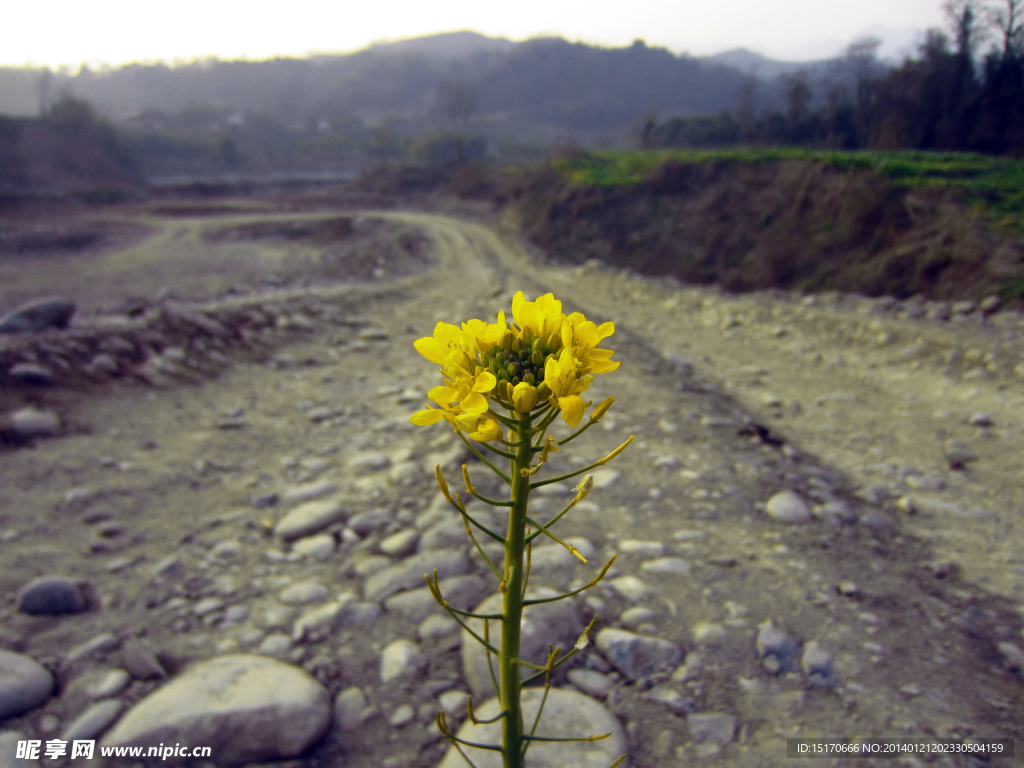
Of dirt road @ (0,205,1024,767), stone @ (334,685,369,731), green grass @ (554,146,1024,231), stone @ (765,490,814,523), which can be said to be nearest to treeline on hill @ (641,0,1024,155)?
green grass @ (554,146,1024,231)

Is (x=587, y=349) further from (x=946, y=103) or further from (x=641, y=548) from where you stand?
(x=946, y=103)

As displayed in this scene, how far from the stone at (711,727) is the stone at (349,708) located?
1.50 metres

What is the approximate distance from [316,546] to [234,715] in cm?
144

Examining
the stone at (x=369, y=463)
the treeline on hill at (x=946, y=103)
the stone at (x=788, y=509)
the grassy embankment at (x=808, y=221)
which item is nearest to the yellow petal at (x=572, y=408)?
the stone at (x=788, y=509)

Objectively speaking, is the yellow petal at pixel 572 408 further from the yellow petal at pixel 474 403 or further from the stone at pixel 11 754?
the stone at pixel 11 754

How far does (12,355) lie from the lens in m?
5.72

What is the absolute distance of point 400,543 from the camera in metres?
3.65

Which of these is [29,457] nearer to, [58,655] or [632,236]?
[58,655]

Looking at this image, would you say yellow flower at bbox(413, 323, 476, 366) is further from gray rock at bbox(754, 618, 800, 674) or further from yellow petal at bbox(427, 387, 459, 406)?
gray rock at bbox(754, 618, 800, 674)

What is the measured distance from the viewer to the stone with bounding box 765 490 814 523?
12.4 ft

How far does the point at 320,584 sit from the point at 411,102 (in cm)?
14499

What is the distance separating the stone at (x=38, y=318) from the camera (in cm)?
716

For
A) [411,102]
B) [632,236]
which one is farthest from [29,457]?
[411,102]

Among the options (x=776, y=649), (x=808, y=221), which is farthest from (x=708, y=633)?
(x=808, y=221)
